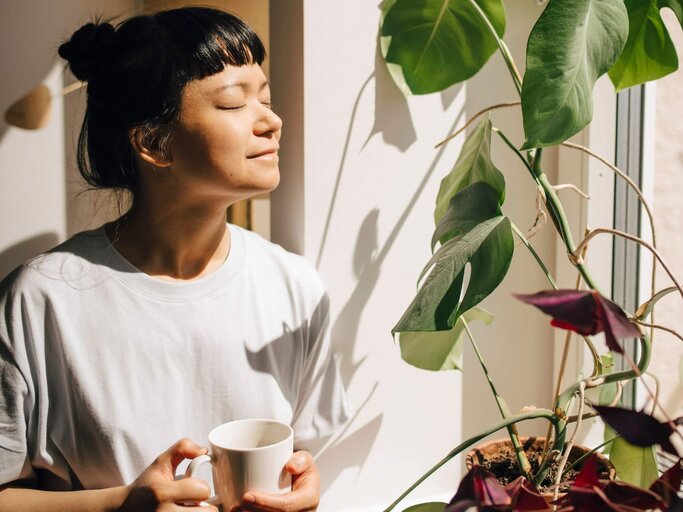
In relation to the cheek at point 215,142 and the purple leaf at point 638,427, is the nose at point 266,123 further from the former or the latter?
the purple leaf at point 638,427

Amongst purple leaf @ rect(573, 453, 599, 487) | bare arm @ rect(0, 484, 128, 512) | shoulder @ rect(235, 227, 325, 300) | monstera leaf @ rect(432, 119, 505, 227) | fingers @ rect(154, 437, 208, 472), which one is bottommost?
bare arm @ rect(0, 484, 128, 512)

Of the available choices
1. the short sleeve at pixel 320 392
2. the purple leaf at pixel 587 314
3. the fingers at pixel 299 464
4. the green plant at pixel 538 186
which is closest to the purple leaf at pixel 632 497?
the green plant at pixel 538 186

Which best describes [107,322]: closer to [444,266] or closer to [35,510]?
[35,510]

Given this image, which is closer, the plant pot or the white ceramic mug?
the white ceramic mug

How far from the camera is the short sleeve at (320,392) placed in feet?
3.42

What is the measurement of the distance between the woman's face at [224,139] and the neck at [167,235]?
A: 0.16 ft

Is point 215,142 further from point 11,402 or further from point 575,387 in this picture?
point 575,387

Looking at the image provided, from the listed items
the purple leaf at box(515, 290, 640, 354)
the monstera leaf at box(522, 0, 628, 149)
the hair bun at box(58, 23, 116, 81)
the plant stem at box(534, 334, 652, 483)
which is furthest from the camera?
the hair bun at box(58, 23, 116, 81)

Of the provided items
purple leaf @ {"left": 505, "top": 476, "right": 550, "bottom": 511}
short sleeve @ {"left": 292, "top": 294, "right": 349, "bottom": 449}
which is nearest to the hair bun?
short sleeve @ {"left": 292, "top": 294, "right": 349, "bottom": 449}

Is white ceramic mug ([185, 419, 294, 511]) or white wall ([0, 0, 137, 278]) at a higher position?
white wall ([0, 0, 137, 278])

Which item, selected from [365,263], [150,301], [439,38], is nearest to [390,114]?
[439,38]

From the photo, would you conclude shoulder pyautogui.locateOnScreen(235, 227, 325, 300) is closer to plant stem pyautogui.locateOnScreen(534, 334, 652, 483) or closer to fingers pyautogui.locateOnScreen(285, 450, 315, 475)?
fingers pyautogui.locateOnScreen(285, 450, 315, 475)

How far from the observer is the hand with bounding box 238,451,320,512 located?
2.37 feet

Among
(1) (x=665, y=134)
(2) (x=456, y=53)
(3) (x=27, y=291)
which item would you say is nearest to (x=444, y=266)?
(2) (x=456, y=53)
